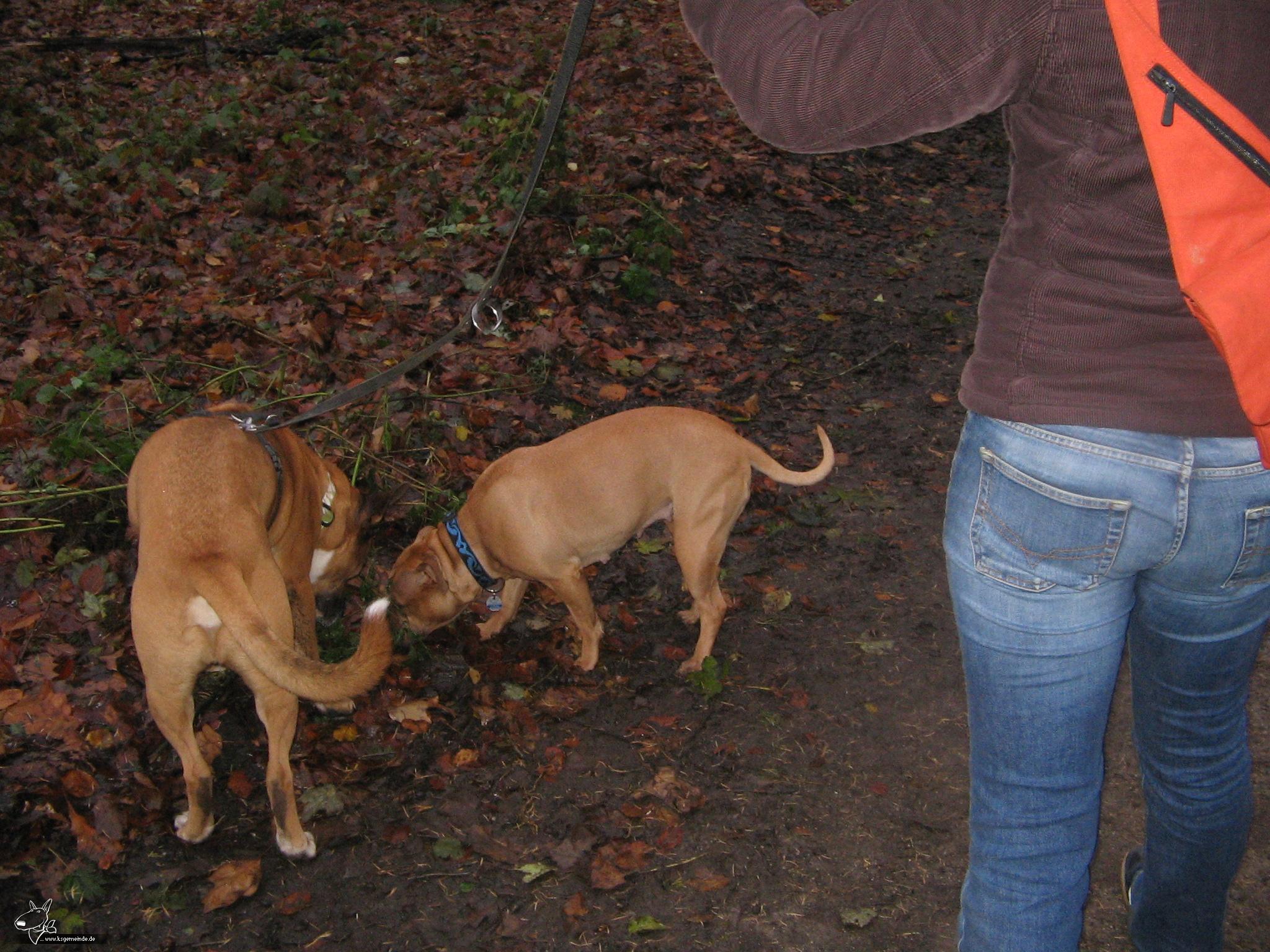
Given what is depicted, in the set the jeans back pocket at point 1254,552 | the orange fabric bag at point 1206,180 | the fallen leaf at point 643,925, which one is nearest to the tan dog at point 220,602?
the fallen leaf at point 643,925

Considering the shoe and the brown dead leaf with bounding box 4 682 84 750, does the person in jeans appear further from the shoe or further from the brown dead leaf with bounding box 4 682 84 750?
the brown dead leaf with bounding box 4 682 84 750

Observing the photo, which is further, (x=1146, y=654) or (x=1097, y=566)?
(x=1146, y=654)

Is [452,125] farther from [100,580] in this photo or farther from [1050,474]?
[1050,474]

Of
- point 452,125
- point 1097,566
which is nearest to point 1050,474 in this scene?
point 1097,566

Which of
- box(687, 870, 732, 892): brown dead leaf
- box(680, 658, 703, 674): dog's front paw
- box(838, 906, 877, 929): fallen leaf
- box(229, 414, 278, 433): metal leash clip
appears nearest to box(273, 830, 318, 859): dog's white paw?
box(687, 870, 732, 892): brown dead leaf

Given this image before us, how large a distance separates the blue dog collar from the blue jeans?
9.09 feet

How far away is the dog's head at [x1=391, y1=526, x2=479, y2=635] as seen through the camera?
4.39m

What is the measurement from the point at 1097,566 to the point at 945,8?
3.29ft

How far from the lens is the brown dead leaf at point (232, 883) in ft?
11.1

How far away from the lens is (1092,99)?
156 centimetres

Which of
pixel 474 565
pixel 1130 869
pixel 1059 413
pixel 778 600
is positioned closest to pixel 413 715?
pixel 474 565

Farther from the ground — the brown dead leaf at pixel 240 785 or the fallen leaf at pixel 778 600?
the fallen leaf at pixel 778 600

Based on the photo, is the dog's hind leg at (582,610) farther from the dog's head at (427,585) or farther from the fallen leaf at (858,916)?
the fallen leaf at (858,916)

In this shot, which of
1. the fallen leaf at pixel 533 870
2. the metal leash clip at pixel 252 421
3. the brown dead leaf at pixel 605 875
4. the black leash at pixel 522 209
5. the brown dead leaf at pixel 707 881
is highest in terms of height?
the black leash at pixel 522 209
